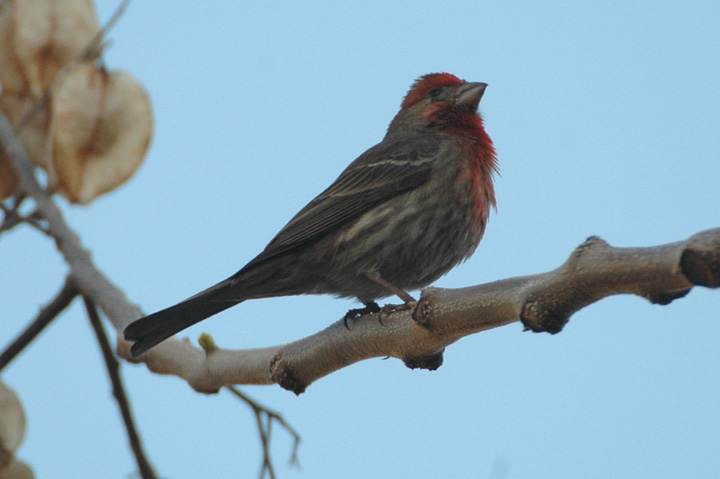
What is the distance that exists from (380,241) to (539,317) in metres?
2.73

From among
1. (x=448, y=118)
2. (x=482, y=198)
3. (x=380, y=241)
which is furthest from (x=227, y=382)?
(x=448, y=118)

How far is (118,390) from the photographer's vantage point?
16.7 feet

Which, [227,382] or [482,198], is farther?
[482,198]

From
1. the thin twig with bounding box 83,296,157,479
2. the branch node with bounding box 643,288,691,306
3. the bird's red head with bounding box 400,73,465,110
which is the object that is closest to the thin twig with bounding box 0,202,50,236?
the thin twig with bounding box 83,296,157,479

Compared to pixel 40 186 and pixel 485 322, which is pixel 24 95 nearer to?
pixel 40 186

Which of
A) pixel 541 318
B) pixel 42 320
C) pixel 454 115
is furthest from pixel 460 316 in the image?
pixel 454 115

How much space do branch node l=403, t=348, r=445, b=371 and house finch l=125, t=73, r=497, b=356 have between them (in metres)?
1.05

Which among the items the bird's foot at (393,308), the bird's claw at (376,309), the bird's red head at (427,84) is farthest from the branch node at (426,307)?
the bird's red head at (427,84)

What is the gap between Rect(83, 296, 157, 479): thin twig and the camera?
486cm

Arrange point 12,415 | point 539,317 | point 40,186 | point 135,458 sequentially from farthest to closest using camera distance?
point 40,186 < point 12,415 < point 135,458 < point 539,317

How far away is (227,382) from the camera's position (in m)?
4.69

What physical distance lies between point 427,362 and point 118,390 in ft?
6.76

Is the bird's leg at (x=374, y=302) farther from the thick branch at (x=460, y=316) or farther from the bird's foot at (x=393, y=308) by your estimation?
the thick branch at (x=460, y=316)

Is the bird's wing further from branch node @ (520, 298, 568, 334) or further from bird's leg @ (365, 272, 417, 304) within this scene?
branch node @ (520, 298, 568, 334)
